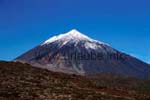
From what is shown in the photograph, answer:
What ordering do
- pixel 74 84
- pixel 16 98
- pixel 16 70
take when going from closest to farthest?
pixel 16 98 → pixel 74 84 → pixel 16 70

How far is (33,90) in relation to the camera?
50656mm

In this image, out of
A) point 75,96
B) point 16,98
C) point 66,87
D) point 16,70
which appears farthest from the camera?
point 16,70

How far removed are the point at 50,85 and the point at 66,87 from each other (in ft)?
7.40

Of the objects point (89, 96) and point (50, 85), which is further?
point (50, 85)

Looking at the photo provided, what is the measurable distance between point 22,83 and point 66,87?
20.2ft

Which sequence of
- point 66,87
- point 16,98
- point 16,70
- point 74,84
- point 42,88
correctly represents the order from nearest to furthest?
point 16,98
point 42,88
point 66,87
point 74,84
point 16,70

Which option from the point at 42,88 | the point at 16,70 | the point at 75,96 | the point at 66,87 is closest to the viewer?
the point at 75,96

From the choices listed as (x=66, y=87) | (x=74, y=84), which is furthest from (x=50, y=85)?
(x=74, y=84)

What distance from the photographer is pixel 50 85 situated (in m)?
57.2

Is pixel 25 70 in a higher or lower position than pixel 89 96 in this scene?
higher

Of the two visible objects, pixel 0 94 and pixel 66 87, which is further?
pixel 66 87

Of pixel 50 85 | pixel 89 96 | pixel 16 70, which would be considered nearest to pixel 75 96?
pixel 89 96

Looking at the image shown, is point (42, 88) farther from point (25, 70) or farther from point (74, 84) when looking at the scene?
point (25, 70)

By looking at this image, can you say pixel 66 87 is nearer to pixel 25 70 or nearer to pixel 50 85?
pixel 50 85
